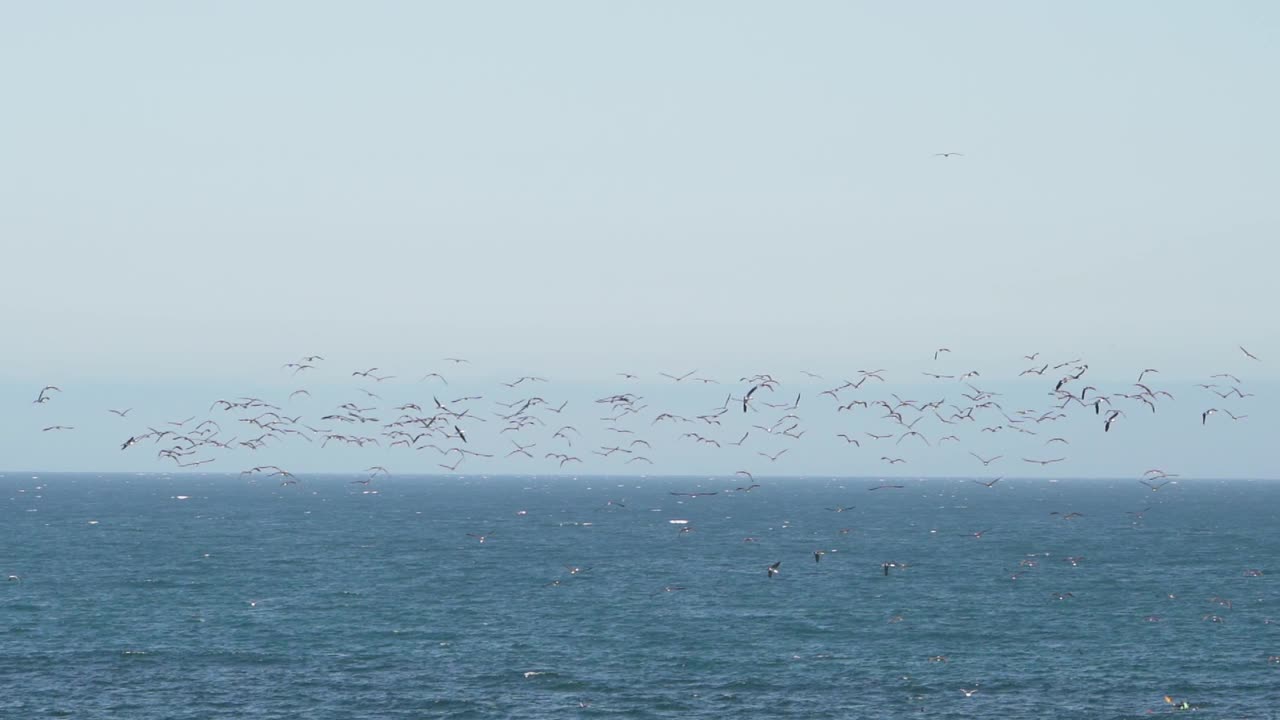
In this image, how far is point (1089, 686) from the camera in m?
84.8

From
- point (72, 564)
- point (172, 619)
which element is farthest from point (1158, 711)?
point (72, 564)

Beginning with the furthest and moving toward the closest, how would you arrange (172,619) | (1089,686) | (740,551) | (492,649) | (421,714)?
(740,551) < (172,619) < (492,649) < (1089,686) < (421,714)

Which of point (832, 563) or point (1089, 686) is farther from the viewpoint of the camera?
point (832, 563)

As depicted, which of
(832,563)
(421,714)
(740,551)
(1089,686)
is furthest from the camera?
(740,551)

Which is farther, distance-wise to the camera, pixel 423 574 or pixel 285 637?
pixel 423 574

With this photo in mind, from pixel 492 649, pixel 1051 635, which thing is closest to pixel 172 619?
pixel 492 649

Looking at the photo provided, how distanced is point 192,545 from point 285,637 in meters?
103

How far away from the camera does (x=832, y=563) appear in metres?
171

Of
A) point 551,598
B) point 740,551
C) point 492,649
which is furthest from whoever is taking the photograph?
point 740,551

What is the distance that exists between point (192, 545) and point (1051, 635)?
136250 mm

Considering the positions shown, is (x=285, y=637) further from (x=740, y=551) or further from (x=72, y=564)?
(x=740, y=551)

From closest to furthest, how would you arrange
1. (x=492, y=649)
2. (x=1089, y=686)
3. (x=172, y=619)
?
(x=1089, y=686) < (x=492, y=649) < (x=172, y=619)

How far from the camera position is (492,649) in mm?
98688

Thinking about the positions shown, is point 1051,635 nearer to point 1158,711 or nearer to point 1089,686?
point 1089,686
